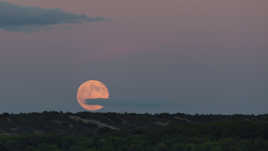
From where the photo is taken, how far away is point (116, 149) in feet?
114

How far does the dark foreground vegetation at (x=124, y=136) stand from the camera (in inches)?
1353

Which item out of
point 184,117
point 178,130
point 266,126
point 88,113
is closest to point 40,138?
point 178,130

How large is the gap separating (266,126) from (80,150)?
14415 millimetres

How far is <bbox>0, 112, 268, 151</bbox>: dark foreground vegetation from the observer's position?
34.4 meters

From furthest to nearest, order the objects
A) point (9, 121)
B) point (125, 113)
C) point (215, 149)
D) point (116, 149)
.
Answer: point (125, 113)
point (9, 121)
point (116, 149)
point (215, 149)

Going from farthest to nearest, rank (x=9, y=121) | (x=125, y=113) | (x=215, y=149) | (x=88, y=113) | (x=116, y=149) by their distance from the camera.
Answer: (x=125, y=113)
(x=88, y=113)
(x=9, y=121)
(x=116, y=149)
(x=215, y=149)

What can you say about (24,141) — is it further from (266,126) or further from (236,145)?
(266,126)

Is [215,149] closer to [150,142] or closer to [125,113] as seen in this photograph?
[150,142]

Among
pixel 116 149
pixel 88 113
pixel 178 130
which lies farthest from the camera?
pixel 88 113

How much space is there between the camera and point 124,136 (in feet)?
126

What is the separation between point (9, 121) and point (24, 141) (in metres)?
15.0

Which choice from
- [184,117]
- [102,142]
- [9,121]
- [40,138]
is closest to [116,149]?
[102,142]

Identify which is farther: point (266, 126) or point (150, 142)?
point (266, 126)

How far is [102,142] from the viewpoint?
35.9 metres
